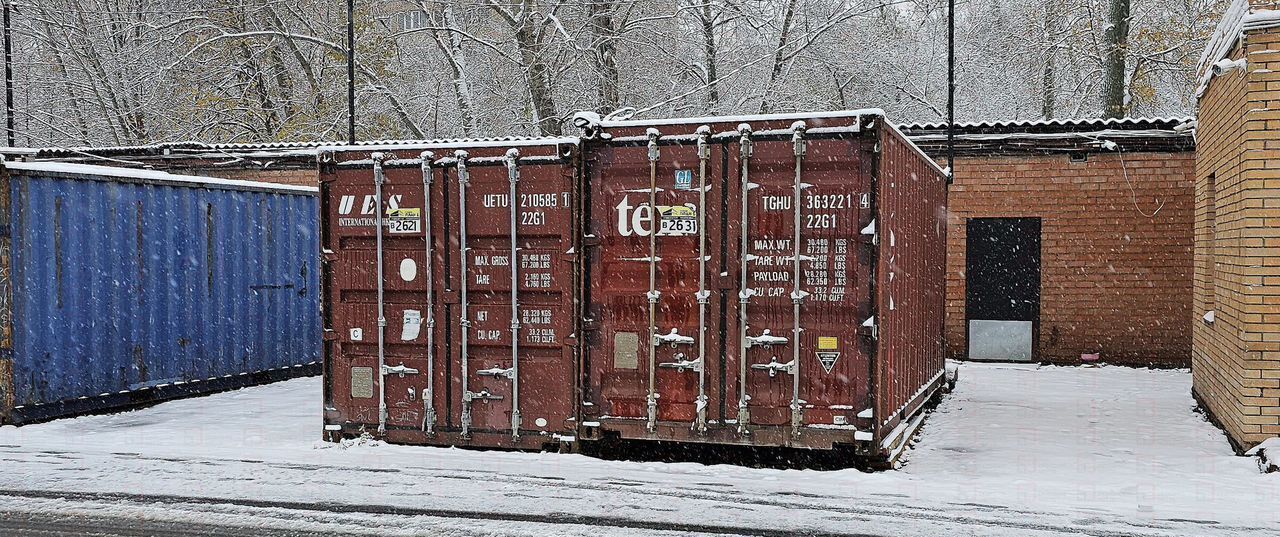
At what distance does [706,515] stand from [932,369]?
5.24 metres

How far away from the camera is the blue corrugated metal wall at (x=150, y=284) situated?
10305 millimetres

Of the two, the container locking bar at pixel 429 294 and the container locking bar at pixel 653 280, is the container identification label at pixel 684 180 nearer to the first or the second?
the container locking bar at pixel 653 280

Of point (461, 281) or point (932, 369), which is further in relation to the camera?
point (932, 369)

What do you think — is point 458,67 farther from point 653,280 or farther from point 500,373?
point 653,280

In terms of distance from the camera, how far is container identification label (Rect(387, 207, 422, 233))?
877cm

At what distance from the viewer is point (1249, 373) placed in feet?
27.0

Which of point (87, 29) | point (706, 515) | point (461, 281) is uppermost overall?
point (87, 29)

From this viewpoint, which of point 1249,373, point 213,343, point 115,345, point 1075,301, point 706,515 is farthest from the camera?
point 1075,301

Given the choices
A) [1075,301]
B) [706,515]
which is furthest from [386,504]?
[1075,301]

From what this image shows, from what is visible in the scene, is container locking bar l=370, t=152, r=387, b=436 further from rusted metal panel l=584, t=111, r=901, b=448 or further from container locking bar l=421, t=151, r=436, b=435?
rusted metal panel l=584, t=111, r=901, b=448

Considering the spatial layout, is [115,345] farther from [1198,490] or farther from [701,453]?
[1198,490]

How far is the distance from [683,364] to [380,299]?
2704mm

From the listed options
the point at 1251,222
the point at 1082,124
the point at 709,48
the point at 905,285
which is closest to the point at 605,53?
the point at 709,48

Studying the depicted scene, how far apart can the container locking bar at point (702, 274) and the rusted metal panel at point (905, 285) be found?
4.22 feet
